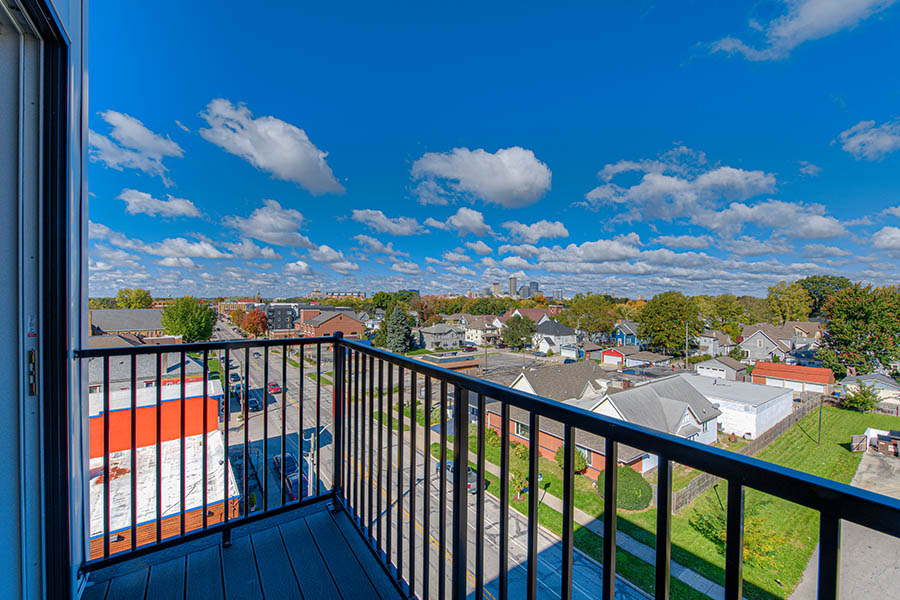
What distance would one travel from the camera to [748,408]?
1011 cm

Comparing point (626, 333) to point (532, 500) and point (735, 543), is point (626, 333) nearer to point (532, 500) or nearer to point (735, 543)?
point (532, 500)

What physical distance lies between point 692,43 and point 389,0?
50.0ft

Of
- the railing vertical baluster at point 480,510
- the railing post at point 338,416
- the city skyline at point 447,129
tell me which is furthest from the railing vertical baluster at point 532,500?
the city skyline at point 447,129

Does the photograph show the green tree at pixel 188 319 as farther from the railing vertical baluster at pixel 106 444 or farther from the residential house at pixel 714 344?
the residential house at pixel 714 344

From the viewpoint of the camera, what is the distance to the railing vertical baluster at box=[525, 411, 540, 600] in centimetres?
95

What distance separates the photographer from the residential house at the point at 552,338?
31.9 metres

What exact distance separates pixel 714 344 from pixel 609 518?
103 ft

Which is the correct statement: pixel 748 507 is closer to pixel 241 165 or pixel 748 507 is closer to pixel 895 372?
pixel 241 165

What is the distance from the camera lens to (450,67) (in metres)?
13.3

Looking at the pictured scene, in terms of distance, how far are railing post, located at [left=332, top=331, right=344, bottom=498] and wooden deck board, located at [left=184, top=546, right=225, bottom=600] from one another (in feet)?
2.09

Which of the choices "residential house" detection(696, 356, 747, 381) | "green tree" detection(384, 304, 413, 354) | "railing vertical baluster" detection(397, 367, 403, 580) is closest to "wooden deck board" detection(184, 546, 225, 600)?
"railing vertical baluster" detection(397, 367, 403, 580)

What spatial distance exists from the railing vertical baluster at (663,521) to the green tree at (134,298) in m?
5.71

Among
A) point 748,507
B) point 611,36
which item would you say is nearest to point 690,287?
point 611,36

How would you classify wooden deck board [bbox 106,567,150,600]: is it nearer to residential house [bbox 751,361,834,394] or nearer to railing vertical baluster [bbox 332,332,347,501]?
railing vertical baluster [bbox 332,332,347,501]
